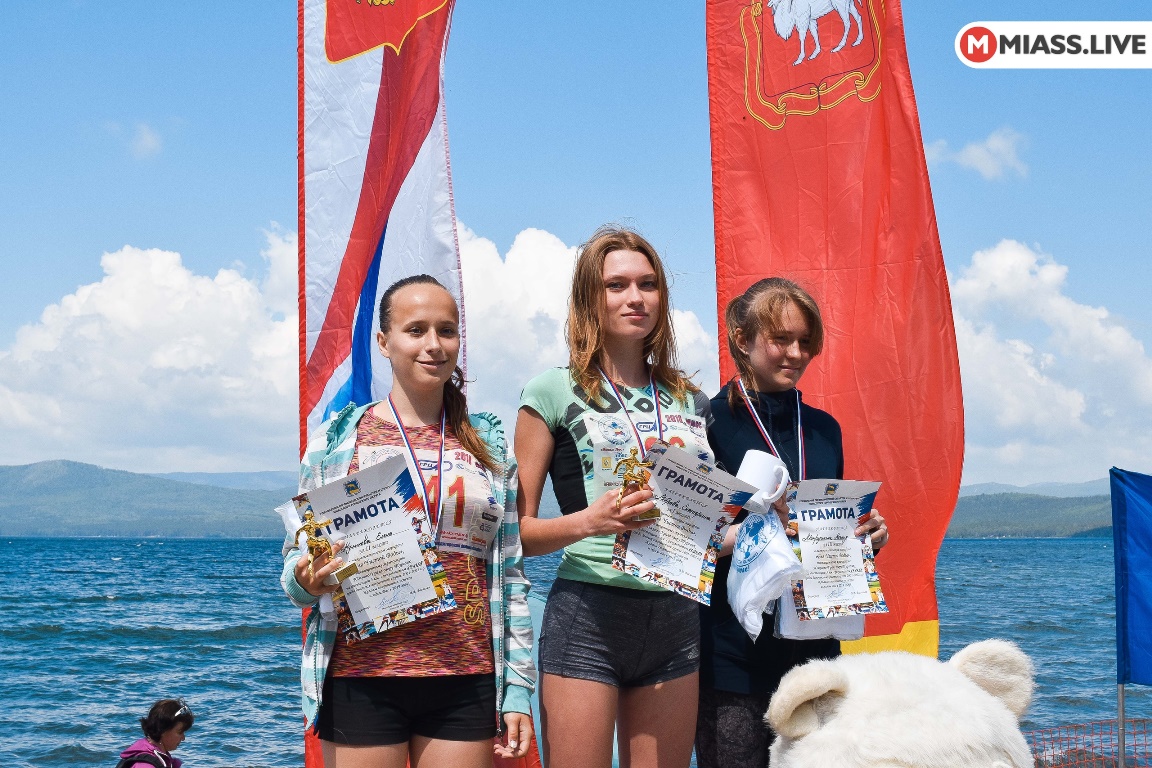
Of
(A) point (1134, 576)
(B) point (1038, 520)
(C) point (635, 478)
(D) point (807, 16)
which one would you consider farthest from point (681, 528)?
(B) point (1038, 520)

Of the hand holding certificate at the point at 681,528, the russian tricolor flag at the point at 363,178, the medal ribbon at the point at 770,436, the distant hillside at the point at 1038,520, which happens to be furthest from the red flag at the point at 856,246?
the distant hillside at the point at 1038,520

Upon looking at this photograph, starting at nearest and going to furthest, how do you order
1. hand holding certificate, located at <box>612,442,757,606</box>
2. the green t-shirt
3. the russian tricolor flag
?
hand holding certificate, located at <box>612,442,757,606</box>, the green t-shirt, the russian tricolor flag

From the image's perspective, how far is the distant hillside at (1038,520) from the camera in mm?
151500

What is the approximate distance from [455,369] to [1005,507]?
212763 millimetres

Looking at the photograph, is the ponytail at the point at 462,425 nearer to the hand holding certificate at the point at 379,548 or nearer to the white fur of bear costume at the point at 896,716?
the hand holding certificate at the point at 379,548

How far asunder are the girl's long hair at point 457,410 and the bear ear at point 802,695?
0.79 meters

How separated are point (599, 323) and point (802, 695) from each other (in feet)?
3.28

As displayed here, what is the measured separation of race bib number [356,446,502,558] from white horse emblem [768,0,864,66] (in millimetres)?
2551

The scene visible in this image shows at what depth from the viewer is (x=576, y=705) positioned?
89.1 inches

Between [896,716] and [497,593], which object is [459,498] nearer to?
[497,593]

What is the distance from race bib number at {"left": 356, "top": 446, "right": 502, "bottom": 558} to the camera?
224cm

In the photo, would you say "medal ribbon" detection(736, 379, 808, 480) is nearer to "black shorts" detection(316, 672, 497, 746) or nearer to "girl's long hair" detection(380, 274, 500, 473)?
"girl's long hair" detection(380, 274, 500, 473)

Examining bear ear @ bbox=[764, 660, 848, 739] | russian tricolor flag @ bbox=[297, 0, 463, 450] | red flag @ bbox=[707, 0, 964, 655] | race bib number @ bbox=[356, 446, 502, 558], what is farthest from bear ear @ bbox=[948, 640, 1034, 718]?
russian tricolor flag @ bbox=[297, 0, 463, 450]

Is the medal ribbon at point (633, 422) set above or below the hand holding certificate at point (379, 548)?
above
